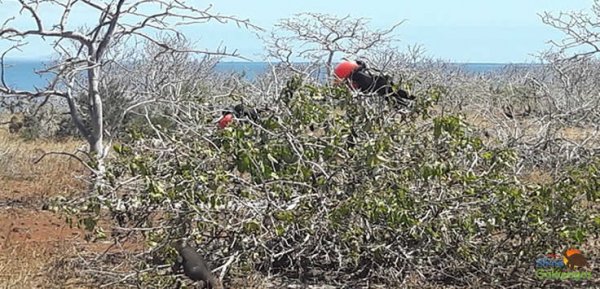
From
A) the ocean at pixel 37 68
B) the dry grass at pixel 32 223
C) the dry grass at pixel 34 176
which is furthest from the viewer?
the dry grass at pixel 34 176

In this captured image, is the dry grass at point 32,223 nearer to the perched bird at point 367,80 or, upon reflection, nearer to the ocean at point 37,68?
the ocean at point 37,68

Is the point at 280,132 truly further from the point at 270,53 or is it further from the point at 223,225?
the point at 270,53

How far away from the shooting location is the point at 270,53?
6.69 meters

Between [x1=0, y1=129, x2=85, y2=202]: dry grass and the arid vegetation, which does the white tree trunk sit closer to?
[x1=0, y1=129, x2=85, y2=202]: dry grass

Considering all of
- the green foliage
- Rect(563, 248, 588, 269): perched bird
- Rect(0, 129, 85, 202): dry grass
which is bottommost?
Rect(0, 129, 85, 202): dry grass

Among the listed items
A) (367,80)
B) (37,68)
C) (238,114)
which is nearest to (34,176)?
(37,68)

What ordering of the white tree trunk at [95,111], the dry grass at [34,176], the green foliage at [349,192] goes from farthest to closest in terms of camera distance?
the dry grass at [34,176] → the white tree trunk at [95,111] → the green foliage at [349,192]

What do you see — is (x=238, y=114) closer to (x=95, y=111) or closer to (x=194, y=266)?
(x=194, y=266)

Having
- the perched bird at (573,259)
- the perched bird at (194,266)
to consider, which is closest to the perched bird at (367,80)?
the perched bird at (573,259)

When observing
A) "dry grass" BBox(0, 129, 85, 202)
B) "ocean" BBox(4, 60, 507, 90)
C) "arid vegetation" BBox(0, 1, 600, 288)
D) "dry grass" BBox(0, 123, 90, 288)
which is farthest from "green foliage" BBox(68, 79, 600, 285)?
"dry grass" BBox(0, 129, 85, 202)

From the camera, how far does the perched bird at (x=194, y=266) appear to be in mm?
4777

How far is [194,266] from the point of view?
4.79 metres

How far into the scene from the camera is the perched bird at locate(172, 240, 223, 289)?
15.7 feet

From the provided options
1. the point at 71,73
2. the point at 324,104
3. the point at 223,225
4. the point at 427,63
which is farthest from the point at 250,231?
the point at 427,63
